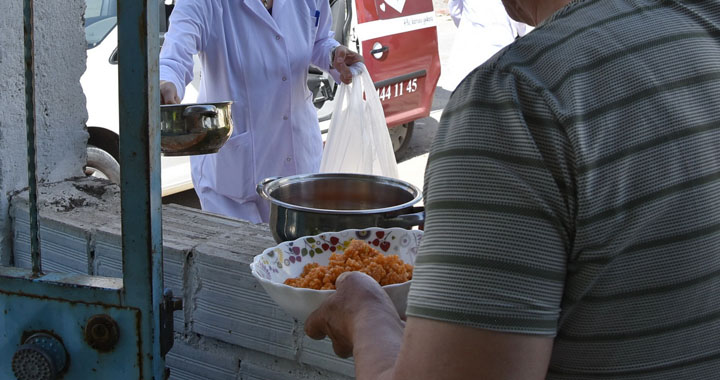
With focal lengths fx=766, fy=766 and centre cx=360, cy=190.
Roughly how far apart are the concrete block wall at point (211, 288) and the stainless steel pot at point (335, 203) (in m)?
0.22

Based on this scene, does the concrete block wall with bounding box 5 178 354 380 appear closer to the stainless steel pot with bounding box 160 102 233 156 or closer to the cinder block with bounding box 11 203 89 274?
the cinder block with bounding box 11 203 89 274

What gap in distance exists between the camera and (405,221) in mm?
1612

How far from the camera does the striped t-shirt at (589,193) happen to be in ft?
2.74

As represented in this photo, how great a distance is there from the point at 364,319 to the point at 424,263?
0.31 metres

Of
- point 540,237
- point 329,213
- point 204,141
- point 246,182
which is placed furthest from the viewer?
point 246,182

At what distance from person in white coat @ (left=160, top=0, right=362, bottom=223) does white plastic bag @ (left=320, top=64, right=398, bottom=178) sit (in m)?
0.10

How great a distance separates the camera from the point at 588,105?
0.86m

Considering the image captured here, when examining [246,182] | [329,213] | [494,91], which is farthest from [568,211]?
[246,182]

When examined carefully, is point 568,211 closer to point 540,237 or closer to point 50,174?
point 540,237

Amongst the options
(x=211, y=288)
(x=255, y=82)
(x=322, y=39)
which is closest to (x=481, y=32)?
(x=322, y=39)

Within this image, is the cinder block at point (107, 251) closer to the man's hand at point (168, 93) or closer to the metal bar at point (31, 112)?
the man's hand at point (168, 93)

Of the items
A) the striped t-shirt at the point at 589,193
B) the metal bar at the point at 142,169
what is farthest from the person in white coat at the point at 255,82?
the striped t-shirt at the point at 589,193

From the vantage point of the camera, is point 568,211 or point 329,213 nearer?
point 568,211

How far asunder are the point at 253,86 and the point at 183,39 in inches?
13.3
